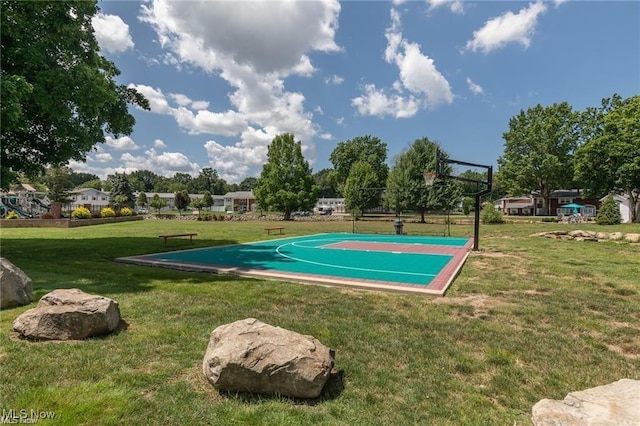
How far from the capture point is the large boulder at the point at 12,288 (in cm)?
525

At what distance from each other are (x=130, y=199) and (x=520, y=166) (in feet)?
217

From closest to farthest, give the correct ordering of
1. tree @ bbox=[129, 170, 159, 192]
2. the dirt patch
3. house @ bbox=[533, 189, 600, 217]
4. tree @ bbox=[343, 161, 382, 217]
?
the dirt patch, house @ bbox=[533, 189, 600, 217], tree @ bbox=[343, 161, 382, 217], tree @ bbox=[129, 170, 159, 192]

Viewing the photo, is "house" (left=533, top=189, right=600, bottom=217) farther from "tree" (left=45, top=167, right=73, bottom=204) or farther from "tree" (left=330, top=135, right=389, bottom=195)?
"tree" (left=45, top=167, right=73, bottom=204)

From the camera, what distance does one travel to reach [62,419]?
2.62 metres

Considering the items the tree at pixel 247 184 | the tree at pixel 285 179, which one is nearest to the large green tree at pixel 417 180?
the tree at pixel 285 179

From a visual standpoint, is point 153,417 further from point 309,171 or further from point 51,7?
point 309,171

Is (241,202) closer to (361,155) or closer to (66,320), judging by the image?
(361,155)

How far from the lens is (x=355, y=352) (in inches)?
161

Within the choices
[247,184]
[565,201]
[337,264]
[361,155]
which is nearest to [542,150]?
[565,201]

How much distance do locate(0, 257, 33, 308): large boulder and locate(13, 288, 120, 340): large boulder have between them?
5.00 feet

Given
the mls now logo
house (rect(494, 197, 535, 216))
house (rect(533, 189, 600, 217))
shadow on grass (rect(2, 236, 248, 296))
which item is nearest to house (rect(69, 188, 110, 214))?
shadow on grass (rect(2, 236, 248, 296))

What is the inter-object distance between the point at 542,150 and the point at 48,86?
179 ft

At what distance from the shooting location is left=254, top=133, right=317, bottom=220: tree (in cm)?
4262

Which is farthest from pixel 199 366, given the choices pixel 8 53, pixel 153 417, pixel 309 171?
pixel 309 171
